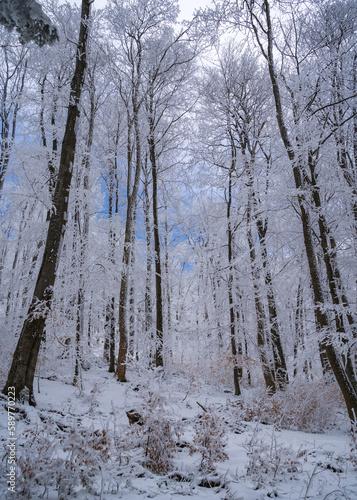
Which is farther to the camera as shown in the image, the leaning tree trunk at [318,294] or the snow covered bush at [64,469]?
the leaning tree trunk at [318,294]

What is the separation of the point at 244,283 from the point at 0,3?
911 cm

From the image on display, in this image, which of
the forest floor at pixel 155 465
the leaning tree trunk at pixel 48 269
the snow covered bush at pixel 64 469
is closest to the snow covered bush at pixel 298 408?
the forest floor at pixel 155 465

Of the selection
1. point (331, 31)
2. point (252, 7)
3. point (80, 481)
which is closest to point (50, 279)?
point (80, 481)

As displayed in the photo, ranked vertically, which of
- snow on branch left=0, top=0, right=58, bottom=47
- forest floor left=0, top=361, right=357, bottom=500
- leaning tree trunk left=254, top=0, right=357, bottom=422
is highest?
snow on branch left=0, top=0, right=58, bottom=47

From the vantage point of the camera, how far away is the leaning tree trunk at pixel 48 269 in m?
4.36

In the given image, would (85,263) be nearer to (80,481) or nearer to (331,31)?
(80,481)

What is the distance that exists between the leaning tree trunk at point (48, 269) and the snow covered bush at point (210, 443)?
2.89 meters

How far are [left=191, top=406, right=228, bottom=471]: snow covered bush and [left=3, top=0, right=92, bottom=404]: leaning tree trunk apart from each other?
289 cm

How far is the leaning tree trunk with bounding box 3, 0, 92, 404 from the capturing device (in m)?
4.36

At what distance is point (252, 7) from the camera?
6688 mm

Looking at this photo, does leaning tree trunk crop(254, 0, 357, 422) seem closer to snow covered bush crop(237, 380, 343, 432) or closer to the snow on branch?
snow covered bush crop(237, 380, 343, 432)

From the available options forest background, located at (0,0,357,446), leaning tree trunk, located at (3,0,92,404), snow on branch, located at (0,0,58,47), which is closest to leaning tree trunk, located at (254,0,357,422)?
forest background, located at (0,0,357,446)

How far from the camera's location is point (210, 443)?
310cm

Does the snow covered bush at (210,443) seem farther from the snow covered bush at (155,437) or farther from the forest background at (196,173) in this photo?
the forest background at (196,173)
